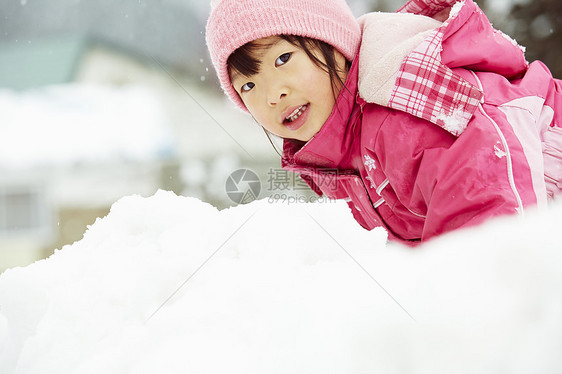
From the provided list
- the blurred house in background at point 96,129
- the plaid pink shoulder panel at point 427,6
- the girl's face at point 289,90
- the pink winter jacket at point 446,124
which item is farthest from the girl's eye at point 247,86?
the blurred house in background at point 96,129

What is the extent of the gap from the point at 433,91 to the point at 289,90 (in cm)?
25

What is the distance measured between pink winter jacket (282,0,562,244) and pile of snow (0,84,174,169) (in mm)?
1216

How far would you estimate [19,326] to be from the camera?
319 millimetres

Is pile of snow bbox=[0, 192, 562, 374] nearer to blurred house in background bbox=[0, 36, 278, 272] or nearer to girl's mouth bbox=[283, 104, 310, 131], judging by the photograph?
girl's mouth bbox=[283, 104, 310, 131]

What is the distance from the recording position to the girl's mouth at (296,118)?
2.69 feet

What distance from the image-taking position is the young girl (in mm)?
578

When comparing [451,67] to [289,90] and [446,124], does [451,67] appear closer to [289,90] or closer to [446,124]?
[446,124]

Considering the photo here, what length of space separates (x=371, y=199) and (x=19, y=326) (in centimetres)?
69

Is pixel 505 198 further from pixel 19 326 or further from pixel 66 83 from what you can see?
pixel 66 83

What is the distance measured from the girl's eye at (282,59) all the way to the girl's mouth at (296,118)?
0.28 feet

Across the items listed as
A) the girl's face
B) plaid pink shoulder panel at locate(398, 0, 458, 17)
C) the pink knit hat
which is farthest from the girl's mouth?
plaid pink shoulder panel at locate(398, 0, 458, 17)

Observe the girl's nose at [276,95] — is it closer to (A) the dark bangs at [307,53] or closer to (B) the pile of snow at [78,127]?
(A) the dark bangs at [307,53]

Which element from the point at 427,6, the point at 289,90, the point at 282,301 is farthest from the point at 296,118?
the point at 282,301

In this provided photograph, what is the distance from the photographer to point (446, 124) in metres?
0.63
